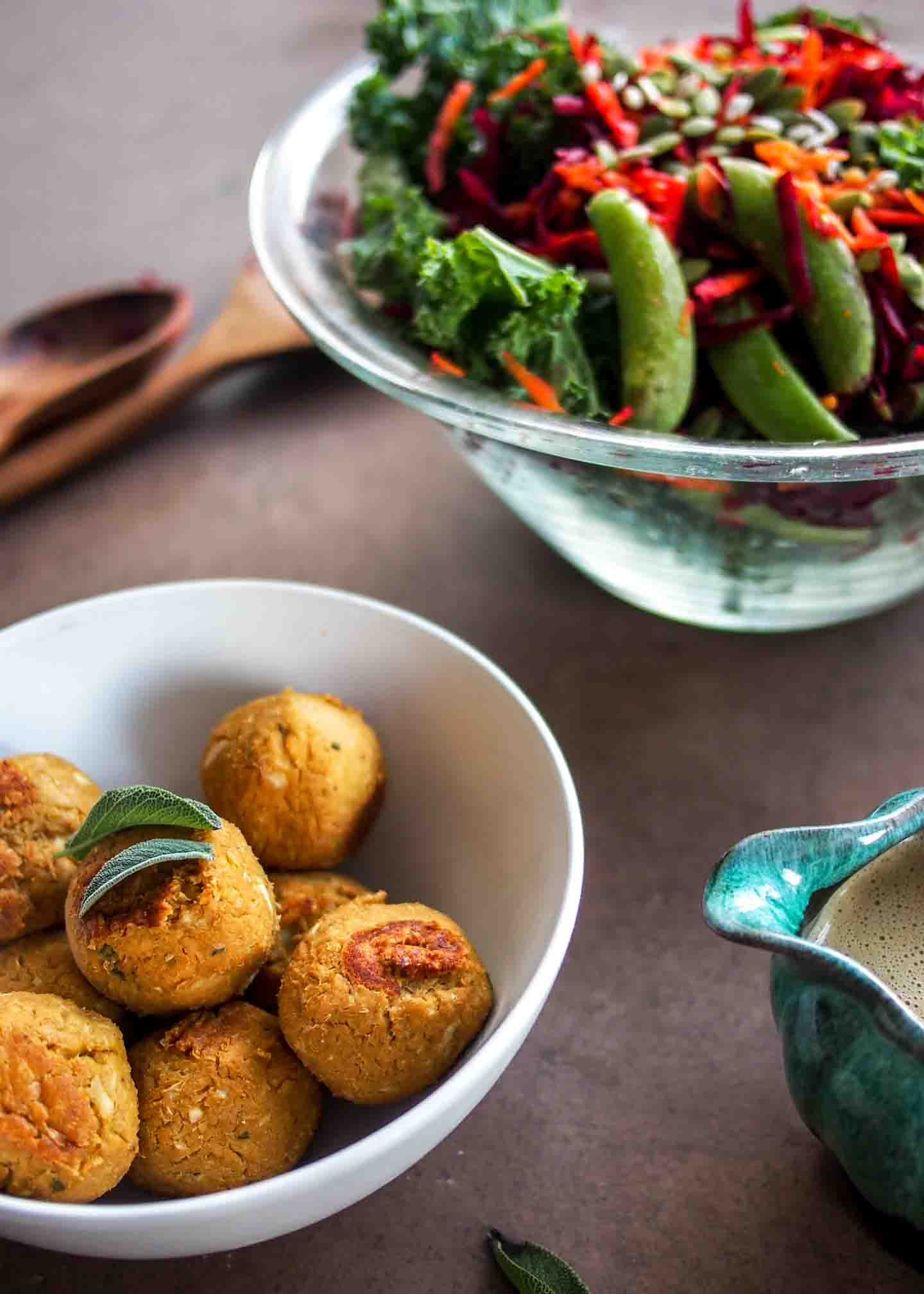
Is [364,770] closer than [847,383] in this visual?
Yes

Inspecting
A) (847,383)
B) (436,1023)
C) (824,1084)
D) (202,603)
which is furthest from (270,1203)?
(847,383)

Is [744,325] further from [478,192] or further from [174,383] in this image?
[174,383]

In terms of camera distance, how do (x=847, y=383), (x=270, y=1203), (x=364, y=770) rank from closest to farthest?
(x=270, y=1203)
(x=364, y=770)
(x=847, y=383)

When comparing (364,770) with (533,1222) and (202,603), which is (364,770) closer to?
(202,603)

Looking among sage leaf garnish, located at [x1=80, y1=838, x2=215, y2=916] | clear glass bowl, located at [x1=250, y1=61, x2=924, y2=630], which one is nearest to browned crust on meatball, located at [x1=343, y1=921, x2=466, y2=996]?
sage leaf garnish, located at [x1=80, y1=838, x2=215, y2=916]

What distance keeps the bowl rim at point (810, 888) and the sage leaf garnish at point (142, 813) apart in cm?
31

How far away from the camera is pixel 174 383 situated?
4.74 ft

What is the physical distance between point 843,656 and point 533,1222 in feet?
2.04

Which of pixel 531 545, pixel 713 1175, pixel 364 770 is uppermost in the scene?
pixel 364 770

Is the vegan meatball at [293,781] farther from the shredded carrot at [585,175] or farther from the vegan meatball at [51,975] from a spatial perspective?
the shredded carrot at [585,175]

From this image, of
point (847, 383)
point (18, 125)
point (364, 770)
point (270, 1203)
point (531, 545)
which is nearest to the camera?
point (270, 1203)

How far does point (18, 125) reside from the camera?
209cm

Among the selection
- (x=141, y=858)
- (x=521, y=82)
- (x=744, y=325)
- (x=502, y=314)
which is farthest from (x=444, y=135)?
(x=141, y=858)

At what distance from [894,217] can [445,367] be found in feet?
1.34
